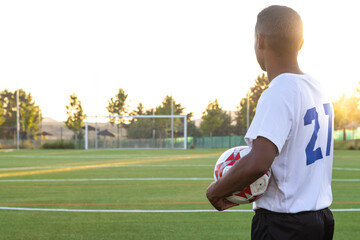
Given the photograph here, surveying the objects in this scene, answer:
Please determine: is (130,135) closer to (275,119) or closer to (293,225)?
(293,225)

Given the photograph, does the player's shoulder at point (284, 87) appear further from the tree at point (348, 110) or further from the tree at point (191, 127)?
the tree at point (191, 127)

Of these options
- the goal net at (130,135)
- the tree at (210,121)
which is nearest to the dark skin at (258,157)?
the goal net at (130,135)

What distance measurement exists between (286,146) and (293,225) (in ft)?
1.13

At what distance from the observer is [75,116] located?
208ft

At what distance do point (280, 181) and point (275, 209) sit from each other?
0.42ft

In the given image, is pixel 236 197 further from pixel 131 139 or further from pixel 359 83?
pixel 359 83

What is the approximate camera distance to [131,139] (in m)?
51.4

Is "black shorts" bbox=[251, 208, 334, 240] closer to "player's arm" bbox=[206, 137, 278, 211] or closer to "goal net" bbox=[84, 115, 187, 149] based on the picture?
"player's arm" bbox=[206, 137, 278, 211]

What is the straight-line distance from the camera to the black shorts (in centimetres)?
198

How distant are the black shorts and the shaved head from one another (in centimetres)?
73

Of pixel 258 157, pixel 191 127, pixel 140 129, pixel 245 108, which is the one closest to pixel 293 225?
pixel 258 157

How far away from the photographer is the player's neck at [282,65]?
209 cm

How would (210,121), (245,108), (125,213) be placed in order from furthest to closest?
(210,121), (245,108), (125,213)

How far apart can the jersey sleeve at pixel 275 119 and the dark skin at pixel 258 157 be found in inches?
1.1
